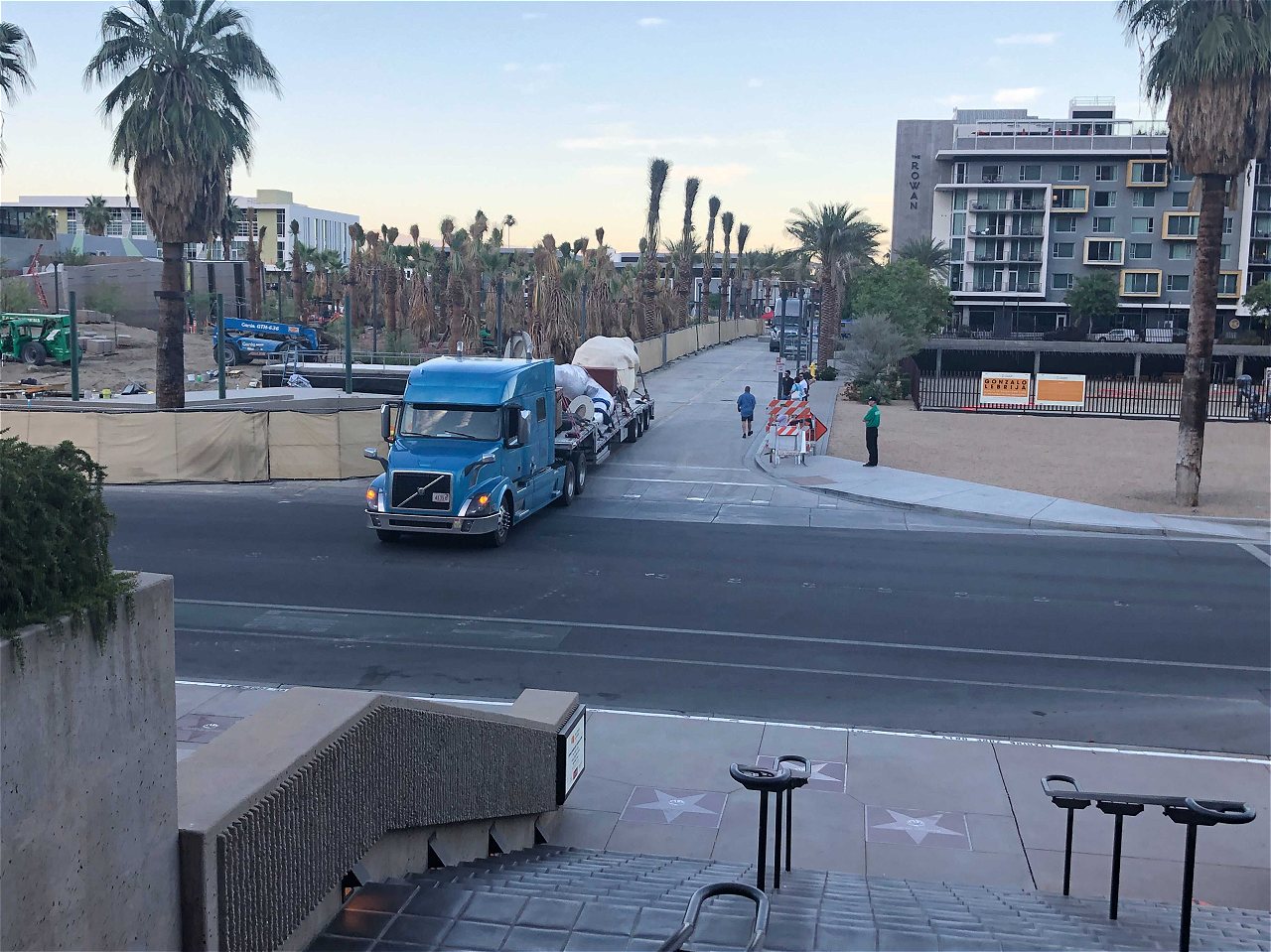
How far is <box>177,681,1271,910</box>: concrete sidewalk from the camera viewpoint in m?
8.83

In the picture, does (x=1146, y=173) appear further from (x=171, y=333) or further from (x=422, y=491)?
(x=422, y=491)

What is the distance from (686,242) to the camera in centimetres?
10919

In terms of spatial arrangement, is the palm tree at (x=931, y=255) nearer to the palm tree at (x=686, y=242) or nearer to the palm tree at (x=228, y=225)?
the palm tree at (x=686, y=242)

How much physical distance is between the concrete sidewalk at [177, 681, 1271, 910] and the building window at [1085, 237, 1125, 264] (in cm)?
9066

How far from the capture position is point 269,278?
12512 cm

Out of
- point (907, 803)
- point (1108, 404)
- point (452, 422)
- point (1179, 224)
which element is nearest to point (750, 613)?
point (907, 803)

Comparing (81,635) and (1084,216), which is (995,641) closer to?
(81,635)

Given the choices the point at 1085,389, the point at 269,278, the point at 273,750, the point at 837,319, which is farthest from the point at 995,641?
the point at 269,278

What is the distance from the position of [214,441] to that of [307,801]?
22.6 meters

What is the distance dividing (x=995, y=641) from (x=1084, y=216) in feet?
291

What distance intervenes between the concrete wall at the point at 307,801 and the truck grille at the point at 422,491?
37.6 feet

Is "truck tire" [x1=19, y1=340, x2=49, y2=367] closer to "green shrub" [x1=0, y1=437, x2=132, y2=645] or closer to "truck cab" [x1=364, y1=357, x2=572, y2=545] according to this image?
"truck cab" [x1=364, y1=357, x2=572, y2=545]

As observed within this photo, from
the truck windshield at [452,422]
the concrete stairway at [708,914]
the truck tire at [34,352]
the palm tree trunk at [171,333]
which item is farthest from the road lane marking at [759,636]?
the truck tire at [34,352]

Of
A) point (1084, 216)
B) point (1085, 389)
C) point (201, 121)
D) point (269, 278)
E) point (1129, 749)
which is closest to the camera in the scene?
point (1129, 749)
